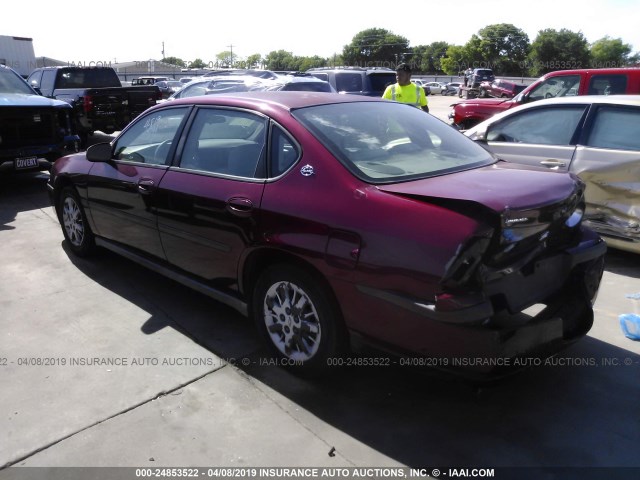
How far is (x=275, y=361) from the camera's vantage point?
3279mm

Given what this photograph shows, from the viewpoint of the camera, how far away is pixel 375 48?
122000 mm

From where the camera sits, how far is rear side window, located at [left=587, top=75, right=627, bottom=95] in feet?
28.1

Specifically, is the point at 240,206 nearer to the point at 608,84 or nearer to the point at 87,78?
the point at 608,84

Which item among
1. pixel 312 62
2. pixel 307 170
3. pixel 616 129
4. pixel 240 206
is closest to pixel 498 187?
pixel 307 170

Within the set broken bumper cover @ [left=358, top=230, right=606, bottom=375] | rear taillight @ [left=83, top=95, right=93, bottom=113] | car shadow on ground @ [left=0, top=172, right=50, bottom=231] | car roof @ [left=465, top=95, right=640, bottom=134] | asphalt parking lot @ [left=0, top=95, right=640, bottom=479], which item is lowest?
asphalt parking lot @ [left=0, top=95, right=640, bottom=479]

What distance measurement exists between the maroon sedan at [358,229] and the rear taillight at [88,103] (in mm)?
8872

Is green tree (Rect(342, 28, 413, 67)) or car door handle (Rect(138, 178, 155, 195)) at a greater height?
green tree (Rect(342, 28, 413, 67))

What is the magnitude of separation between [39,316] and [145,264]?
2.84 feet

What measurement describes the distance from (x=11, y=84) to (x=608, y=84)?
10.2 m

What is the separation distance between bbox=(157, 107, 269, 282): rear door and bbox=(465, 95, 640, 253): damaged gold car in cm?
245

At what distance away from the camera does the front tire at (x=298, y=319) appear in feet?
9.38

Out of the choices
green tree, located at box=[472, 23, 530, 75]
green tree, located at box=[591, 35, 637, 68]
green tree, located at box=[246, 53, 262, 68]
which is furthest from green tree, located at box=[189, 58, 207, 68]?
green tree, located at box=[591, 35, 637, 68]

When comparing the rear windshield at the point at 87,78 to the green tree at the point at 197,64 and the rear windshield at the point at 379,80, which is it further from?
the green tree at the point at 197,64

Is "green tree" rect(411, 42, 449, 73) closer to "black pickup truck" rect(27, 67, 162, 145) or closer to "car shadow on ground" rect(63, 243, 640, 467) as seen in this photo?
"black pickup truck" rect(27, 67, 162, 145)
